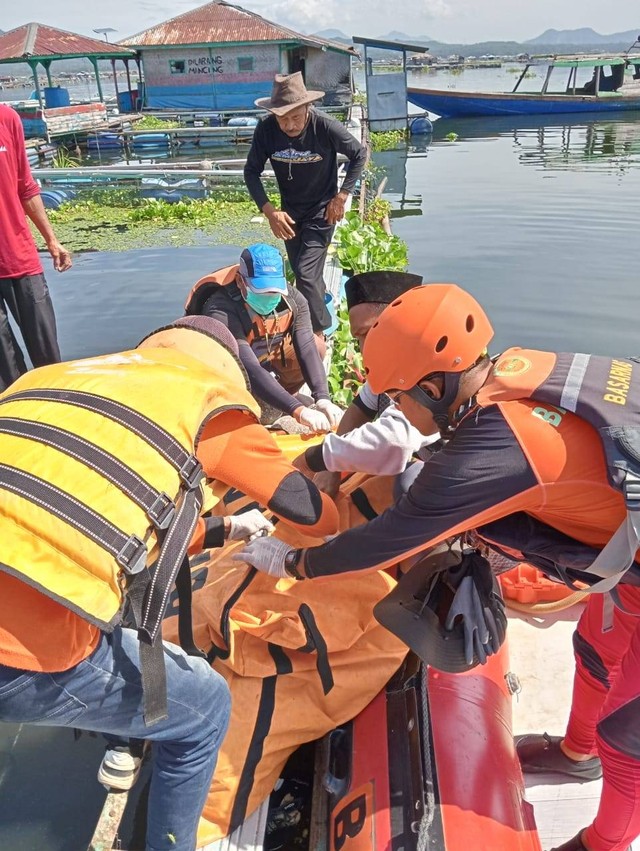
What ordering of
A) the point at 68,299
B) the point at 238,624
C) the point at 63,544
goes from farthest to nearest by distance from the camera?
the point at 68,299 < the point at 238,624 < the point at 63,544

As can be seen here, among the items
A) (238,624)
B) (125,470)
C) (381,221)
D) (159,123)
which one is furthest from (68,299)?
(159,123)

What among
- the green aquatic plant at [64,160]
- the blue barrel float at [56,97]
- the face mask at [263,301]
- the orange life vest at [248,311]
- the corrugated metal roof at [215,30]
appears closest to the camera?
the face mask at [263,301]

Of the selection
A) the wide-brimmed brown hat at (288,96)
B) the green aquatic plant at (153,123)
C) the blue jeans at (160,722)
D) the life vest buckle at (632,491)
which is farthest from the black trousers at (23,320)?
the green aquatic plant at (153,123)

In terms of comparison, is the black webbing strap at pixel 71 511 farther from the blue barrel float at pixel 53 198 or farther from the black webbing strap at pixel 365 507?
the blue barrel float at pixel 53 198

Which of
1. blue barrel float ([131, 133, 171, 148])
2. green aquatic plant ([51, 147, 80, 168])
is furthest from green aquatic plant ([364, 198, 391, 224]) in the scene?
blue barrel float ([131, 133, 171, 148])

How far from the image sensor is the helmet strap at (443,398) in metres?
1.94

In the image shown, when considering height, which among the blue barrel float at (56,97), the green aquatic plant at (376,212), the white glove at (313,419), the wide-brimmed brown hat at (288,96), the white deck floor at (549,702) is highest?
the blue barrel float at (56,97)

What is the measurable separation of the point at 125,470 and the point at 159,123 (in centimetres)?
3144

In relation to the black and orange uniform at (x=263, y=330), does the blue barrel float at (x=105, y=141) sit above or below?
above

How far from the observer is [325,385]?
4484 millimetres

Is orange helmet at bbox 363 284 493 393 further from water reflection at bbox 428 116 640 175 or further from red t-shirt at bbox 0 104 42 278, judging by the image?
water reflection at bbox 428 116 640 175

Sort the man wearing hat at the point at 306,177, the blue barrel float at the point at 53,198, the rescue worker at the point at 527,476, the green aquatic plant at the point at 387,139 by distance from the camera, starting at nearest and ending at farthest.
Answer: the rescue worker at the point at 527,476, the man wearing hat at the point at 306,177, the blue barrel float at the point at 53,198, the green aquatic plant at the point at 387,139

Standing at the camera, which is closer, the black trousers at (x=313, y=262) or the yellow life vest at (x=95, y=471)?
the yellow life vest at (x=95, y=471)

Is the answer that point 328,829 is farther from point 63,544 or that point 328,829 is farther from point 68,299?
point 68,299
